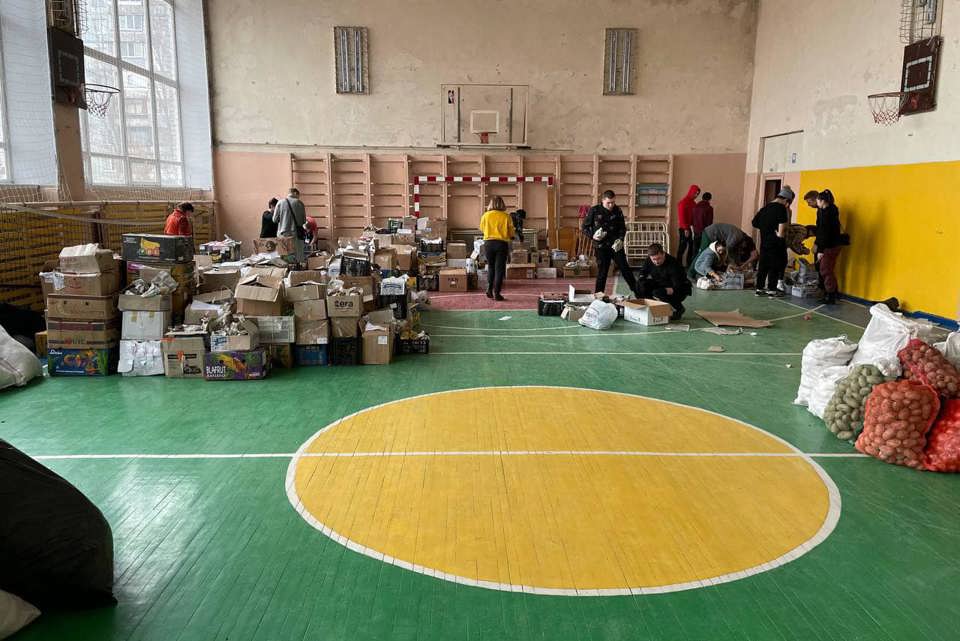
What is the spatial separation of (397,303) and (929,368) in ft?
18.9

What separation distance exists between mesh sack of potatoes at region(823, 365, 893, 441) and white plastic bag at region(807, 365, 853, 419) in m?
0.23

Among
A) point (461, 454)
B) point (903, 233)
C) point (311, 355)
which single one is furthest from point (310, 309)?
point (903, 233)

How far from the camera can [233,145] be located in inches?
666

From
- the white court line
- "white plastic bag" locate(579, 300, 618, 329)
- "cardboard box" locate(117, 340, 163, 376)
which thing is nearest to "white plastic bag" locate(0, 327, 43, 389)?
"cardboard box" locate(117, 340, 163, 376)

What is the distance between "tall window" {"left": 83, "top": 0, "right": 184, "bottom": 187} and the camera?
1213cm

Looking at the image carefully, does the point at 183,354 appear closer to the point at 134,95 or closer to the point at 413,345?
the point at 413,345

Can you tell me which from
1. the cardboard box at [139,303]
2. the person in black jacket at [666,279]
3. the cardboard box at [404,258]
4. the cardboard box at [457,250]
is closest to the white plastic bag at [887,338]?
→ the person in black jacket at [666,279]

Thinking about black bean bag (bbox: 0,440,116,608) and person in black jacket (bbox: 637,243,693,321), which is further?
person in black jacket (bbox: 637,243,693,321)

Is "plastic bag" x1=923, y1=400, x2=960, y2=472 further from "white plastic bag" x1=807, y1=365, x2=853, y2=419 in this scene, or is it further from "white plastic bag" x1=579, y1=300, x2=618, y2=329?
"white plastic bag" x1=579, y1=300, x2=618, y2=329

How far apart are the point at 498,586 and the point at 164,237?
581 cm

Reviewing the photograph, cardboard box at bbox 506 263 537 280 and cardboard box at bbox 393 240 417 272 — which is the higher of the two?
cardboard box at bbox 393 240 417 272

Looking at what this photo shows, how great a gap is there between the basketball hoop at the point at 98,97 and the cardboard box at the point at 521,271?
814cm

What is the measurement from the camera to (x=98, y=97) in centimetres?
1150

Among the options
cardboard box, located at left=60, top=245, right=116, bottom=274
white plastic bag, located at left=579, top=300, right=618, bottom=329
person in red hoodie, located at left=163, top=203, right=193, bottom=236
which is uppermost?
person in red hoodie, located at left=163, top=203, right=193, bottom=236
